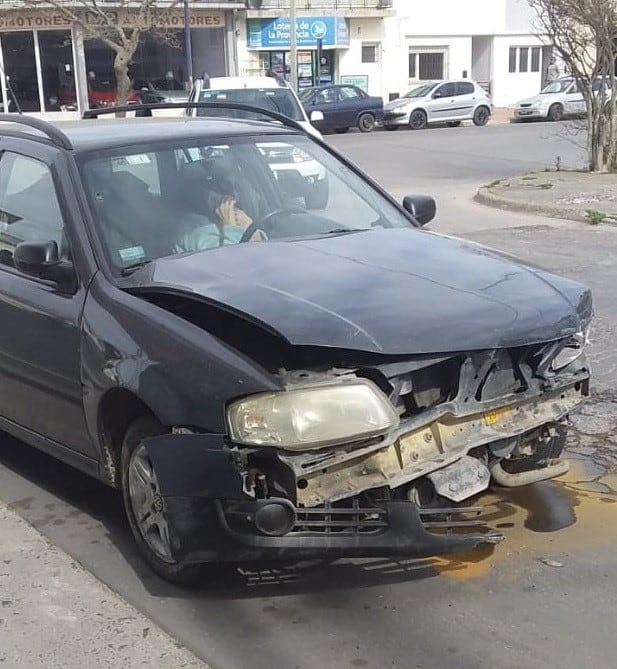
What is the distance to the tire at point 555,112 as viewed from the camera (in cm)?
3419

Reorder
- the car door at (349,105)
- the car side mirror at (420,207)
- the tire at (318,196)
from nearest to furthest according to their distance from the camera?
1. the tire at (318,196)
2. the car side mirror at (420,207)
3. the car door at (349,105)

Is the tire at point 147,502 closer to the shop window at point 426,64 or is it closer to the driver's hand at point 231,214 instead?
the driver's hand at point 231,214

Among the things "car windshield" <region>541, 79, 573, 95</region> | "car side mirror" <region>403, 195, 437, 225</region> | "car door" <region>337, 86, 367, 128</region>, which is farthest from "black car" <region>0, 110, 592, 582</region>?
"car windshield" <region>541, 79, 573, 95</region>

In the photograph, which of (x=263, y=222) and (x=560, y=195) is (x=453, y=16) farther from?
(x=263, y=222)

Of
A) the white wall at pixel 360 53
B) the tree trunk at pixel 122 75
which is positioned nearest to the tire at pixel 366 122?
the tree trunk at pixel 122 75

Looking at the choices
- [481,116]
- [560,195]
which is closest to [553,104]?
[481,116]

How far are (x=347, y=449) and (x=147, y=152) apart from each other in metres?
2.01

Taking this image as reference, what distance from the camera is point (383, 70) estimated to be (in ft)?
138

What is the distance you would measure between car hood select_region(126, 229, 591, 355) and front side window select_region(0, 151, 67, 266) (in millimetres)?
704

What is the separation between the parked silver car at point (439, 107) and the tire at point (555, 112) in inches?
84.4

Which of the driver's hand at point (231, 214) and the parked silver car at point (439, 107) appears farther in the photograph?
the parked silver car at point (439, 107)

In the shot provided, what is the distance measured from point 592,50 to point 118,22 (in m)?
24.0

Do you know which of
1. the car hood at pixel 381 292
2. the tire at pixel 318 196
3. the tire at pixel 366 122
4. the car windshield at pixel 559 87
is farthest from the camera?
the car windshield at pixel 559 87

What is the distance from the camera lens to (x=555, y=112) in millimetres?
34406
